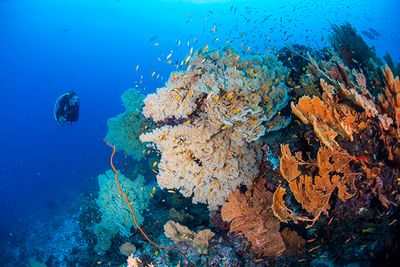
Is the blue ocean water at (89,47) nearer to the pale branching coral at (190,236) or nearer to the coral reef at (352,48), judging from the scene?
the pale branching coral at (190,236)

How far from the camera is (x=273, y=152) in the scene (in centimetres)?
Result: 492

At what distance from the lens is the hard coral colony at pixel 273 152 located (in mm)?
3678

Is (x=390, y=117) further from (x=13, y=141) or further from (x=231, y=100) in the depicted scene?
(x=13, y=141)

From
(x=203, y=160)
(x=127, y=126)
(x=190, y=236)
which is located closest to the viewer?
(x=203, y=160)

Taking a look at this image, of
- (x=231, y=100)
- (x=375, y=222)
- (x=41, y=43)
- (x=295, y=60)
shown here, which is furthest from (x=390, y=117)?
(x=41, y=43)

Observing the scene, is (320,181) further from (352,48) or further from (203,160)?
(352,48)

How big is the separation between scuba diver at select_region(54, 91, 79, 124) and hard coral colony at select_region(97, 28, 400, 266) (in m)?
5.75

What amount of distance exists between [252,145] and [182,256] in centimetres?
253

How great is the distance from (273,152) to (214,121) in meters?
1.38

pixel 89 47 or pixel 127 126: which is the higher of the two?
pixel 89 47

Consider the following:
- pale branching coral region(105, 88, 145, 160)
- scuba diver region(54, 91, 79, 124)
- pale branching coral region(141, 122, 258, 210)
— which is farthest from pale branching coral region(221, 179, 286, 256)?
scuba diver region(54, 91, 79, 124)

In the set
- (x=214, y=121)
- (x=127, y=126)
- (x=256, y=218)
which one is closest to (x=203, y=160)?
(x=214, y=121)

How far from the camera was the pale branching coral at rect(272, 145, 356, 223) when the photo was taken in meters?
3.72

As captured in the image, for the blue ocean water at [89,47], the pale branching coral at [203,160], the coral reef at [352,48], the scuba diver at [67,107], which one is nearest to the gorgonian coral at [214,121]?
the pale branching coral at [203,160]
